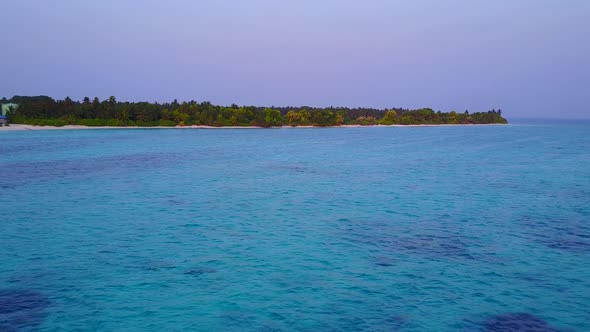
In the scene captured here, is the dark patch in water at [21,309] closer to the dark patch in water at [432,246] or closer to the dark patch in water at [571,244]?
the dark patch in water at [432,246]

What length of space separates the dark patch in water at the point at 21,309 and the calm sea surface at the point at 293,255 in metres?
0.09

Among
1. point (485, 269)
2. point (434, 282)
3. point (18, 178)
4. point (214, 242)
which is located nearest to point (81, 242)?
point (214, 242)

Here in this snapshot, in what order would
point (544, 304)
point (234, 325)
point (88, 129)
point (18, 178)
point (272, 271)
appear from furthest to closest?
point (88, 129)
point (18, 178)
point (272, 271)
point (544, 304)
point (234, 325)

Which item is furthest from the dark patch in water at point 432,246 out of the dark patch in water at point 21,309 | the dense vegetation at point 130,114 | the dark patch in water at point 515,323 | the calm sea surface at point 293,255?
the dense vegetation at point 130,114

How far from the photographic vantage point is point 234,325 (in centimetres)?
1508

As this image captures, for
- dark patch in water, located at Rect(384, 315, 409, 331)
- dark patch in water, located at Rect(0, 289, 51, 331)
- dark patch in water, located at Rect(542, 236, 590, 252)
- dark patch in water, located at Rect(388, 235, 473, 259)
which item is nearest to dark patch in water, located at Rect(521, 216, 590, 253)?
dark patch in water, located at Rect(542, 236, 590, 252)

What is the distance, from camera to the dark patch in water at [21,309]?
1443 cm

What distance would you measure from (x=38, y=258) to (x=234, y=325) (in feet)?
39.2

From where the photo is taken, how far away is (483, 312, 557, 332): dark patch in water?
14.7m

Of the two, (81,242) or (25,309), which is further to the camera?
(81,242)

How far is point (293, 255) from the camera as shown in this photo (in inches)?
884

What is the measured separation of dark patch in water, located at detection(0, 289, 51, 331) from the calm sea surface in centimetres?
9

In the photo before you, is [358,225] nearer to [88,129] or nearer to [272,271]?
[272,271]

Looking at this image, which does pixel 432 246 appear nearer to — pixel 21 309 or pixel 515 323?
pixel 515 323
